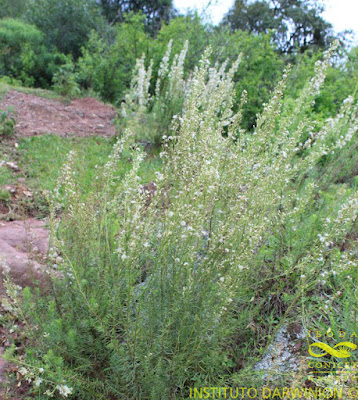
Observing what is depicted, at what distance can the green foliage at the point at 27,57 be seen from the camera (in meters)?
11.1

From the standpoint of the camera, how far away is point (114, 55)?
9.73 metres

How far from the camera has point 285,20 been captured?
24656 millimetres

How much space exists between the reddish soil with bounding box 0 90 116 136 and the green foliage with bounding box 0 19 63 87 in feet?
10.2

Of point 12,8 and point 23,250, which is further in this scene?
point 12,8

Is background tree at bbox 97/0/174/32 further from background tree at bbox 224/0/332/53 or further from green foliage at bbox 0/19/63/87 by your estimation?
green foliage at bbox 0/19/63/87

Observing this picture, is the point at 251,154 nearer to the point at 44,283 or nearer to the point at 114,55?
the point at 44,283

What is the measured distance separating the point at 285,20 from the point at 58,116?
76.1 feet

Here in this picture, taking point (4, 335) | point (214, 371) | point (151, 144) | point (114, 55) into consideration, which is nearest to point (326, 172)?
point (214, 371)

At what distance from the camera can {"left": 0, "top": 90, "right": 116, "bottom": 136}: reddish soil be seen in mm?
6859

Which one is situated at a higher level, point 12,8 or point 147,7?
point 147,7

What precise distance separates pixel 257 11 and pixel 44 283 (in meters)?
26.0

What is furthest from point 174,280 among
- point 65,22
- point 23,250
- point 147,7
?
point 147,7

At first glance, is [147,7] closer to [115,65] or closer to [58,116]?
[115,65]

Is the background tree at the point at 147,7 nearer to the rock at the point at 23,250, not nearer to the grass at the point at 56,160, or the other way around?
the grass at the point at 56,160
